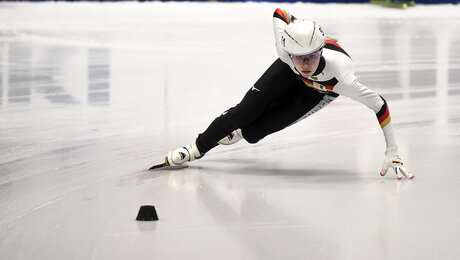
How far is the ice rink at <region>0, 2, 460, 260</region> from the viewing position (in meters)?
3.35

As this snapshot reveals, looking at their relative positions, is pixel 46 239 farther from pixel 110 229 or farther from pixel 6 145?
pixel 6 145

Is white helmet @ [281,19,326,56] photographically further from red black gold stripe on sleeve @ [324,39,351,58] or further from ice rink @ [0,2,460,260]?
ice rink @ [0,2,460,260]

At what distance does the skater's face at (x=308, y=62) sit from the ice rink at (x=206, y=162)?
2.00 feet

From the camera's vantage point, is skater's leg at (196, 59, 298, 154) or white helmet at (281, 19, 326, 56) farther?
skater's leg at (196, 59, 298, 154)

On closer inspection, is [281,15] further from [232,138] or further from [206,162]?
[206,162]

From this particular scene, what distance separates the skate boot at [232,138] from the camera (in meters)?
5.13

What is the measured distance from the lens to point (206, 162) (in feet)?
16.4

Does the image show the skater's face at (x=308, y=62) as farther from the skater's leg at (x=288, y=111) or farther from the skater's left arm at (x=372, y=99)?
the skater's leg at (x=288, y=111)

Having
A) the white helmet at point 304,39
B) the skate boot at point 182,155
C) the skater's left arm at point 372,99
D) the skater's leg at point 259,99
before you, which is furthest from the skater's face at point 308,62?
the skate boot at point 182,155

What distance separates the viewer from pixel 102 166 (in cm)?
474

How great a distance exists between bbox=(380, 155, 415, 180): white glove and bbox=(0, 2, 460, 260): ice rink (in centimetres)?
7

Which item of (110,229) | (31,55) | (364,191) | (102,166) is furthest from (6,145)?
(31,55)

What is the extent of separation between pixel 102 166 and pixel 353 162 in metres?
1.47

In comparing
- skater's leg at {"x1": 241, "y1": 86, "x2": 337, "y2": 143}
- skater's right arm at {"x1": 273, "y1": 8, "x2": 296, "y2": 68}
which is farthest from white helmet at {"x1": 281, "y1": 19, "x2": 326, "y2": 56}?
skater's leg at {"x1": 241, "y1": 86, "x2": 337, "y2": 143}
